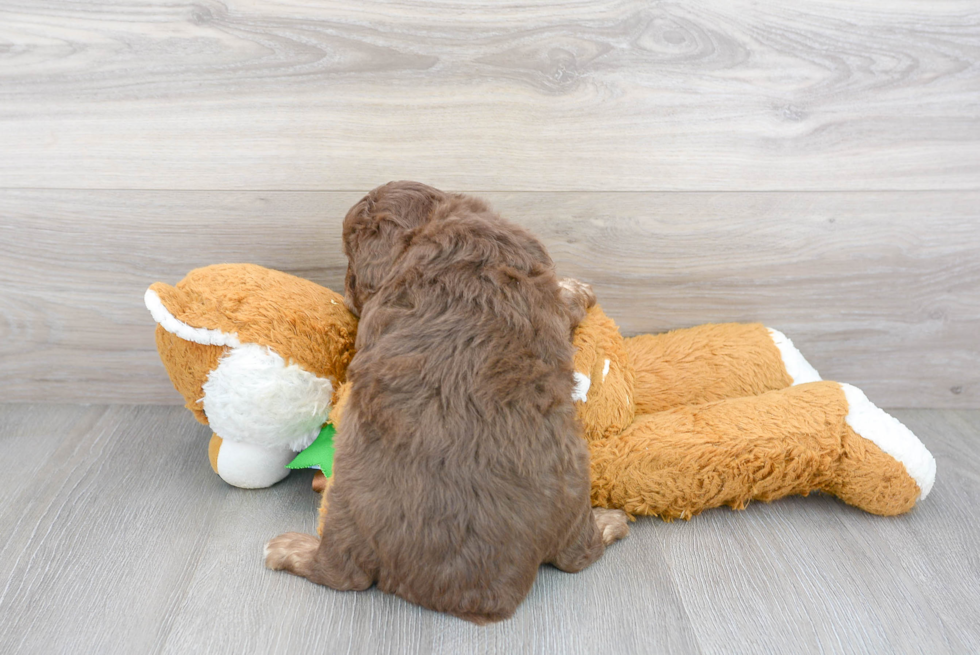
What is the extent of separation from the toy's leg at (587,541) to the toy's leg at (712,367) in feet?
0.83

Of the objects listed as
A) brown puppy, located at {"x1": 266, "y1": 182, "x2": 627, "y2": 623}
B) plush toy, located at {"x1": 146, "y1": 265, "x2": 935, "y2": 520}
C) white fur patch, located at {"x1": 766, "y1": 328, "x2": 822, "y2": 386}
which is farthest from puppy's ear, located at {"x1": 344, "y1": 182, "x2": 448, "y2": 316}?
white fur patch, located at {"x1": 766, "y1": 328, "x2": 822, "y2": 386}

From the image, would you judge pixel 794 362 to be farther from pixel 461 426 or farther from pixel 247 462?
pixel 247 462

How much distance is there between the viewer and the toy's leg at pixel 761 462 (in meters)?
1.13

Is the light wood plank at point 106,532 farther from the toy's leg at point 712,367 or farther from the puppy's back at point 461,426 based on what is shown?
the toy's leg at point 712,367

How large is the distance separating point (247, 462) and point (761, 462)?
2.77 ft

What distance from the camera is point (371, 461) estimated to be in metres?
0.92

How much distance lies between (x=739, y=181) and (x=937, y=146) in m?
0.38

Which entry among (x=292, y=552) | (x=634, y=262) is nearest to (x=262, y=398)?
(x=292, y=552)

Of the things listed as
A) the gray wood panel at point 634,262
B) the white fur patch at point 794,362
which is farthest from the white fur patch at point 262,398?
the white fur patch at point 794,362

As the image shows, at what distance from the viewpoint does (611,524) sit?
1105 mm

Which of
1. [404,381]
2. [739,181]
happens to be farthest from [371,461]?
[739,181]

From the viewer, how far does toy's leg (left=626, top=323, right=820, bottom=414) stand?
1.29 m

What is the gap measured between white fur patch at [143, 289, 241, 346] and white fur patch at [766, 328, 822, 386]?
0.97 metres

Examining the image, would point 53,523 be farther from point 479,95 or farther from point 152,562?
point 479,95
